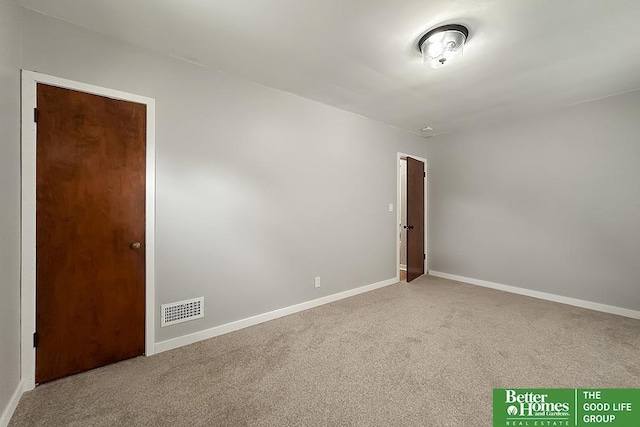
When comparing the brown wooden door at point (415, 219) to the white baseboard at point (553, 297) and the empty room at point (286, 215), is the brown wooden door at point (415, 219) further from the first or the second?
the empty room at point (286, 215)

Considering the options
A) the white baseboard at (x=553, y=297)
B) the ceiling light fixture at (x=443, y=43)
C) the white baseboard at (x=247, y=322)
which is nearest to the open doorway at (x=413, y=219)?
the white baseboard at (x=553, y=297)

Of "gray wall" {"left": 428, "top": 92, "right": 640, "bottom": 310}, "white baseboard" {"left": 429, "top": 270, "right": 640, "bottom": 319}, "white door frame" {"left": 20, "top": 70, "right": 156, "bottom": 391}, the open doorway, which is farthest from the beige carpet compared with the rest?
the open doorway

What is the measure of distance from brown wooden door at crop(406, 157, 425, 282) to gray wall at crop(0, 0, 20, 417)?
4461 millimetres

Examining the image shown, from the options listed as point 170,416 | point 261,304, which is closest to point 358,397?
point 170,416

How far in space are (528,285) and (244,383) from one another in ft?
13.5

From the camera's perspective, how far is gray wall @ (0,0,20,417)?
4.99 ft

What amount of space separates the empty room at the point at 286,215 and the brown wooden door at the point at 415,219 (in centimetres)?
91

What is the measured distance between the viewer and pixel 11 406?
63.5 inches

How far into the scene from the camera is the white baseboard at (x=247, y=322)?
240 centimetres

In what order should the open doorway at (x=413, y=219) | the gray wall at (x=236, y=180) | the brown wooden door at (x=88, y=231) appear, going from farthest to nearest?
the open doorway at (x=413, y=219) < the gray wall at (x=236, y=180) < the brown wooden door at (x=88, y=231)

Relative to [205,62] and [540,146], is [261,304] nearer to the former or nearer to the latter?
[205,62]

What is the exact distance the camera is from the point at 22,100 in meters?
1.82

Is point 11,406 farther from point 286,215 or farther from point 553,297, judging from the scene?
point 553,297

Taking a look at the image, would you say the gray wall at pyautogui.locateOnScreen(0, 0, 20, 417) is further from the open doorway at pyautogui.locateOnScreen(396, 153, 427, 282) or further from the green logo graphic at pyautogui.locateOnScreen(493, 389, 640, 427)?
the open doorway at pyautogui.locateOnScreen(396, 153, 427, 282)
